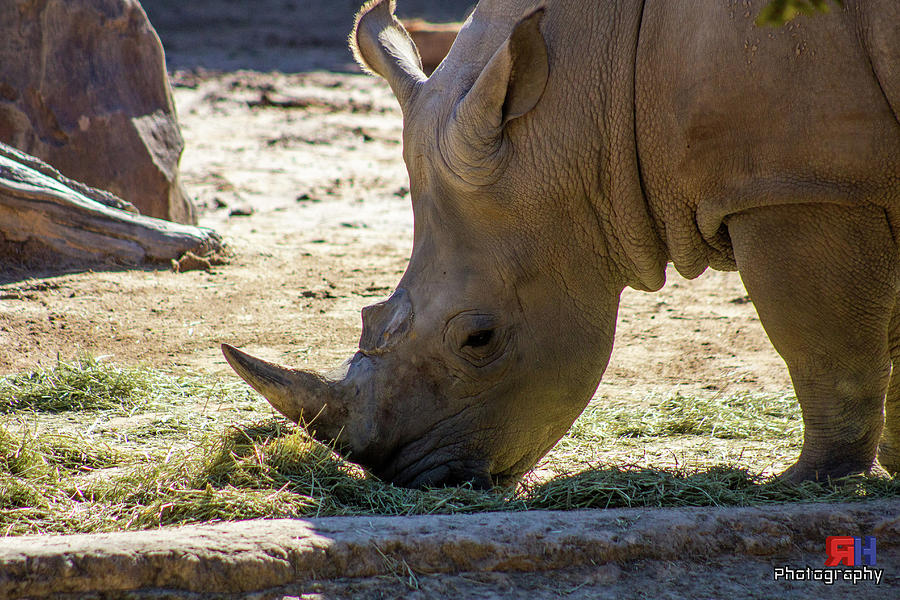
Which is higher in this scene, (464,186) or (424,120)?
(424,120)

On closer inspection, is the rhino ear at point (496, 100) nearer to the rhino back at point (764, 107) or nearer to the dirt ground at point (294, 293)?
the rhino back at point (764, 107)

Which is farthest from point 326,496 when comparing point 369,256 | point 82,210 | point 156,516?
point 369,256

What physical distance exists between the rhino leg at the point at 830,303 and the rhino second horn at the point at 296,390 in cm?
143

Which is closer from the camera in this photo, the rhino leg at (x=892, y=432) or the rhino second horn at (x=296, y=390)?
the rhino second horn at (x=296, y=390)

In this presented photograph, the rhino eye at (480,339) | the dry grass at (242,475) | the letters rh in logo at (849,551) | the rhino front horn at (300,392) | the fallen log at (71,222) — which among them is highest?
the fallen log at (71,222)

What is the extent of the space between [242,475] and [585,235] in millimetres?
1409

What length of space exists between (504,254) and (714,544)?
1.20 m

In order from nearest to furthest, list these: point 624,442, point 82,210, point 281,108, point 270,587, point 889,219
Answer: point 270,587
point 889,219
point 624,442
point 82,210
point 281,108

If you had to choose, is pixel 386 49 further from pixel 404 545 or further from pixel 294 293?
pixel 294 293

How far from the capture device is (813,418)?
3457 mm

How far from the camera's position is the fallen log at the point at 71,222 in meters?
6.24

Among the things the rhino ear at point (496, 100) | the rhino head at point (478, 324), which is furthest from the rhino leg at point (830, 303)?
the rhino ear at point (496, 100)

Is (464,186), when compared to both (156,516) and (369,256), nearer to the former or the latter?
(156,516)

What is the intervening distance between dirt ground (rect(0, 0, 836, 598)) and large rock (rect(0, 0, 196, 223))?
0.84m
